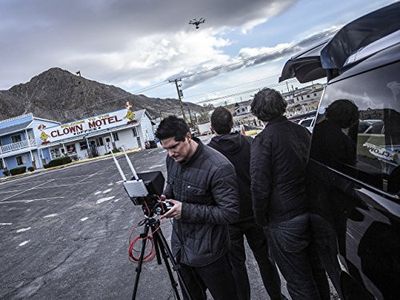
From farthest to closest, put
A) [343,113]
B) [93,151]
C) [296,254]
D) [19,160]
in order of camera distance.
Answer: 1. [19,160]
2. [93,151]
3. [296,254]
4. [343,113]

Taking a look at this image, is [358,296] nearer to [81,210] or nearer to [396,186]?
[396,186]

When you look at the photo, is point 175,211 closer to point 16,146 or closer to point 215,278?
point 215,278

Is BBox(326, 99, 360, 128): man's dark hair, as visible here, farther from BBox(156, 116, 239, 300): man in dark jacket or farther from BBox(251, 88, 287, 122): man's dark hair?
BBox(156, 116, 239, 300): man in dark jacket

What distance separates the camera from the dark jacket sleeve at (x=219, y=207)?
2111mm

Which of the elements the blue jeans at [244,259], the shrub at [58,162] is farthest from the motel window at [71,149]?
the blue jeans at [244,259]

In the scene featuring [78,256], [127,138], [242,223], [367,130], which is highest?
[127,138]

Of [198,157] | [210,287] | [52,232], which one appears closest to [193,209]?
[198,157]

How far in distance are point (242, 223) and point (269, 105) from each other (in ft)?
3.42

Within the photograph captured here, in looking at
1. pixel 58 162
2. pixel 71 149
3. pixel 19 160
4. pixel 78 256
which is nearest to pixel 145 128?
pixel 71 149

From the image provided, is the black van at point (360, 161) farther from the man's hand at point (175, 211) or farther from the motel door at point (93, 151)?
the motel door at point (93, 151)

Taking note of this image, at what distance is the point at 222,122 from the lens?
2846 millimetres

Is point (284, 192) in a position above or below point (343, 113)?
below

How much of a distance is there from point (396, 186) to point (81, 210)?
8.26 meters

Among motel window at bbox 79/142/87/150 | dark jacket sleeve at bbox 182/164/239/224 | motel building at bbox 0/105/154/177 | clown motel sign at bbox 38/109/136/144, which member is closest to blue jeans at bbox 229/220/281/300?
dark jacket sleeve at bbox 182/164/239/224
